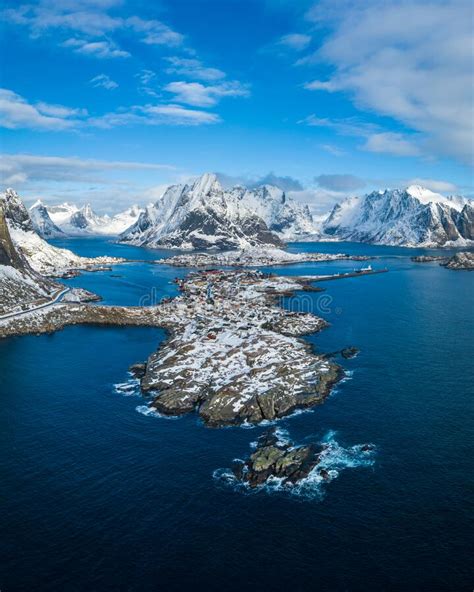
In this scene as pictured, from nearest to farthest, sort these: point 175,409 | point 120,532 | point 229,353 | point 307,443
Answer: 1. point 120,532
2. point 307,443
3. point 175,409
4. point 229,353

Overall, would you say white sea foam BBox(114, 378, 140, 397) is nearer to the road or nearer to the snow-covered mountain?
the road

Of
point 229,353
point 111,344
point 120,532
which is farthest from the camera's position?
point 111,344

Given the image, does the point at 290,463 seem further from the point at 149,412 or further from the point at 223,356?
the point at 223,356

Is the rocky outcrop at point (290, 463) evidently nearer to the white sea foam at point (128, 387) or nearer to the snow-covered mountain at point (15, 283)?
the white sea foam at point (128, 387)

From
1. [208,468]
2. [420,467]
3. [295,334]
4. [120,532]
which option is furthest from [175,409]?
[295,334]

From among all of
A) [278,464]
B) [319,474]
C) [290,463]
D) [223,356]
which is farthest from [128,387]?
[319,474]

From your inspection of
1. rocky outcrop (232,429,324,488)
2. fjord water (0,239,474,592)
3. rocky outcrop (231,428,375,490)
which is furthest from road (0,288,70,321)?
rocky outcrop (232,429,324,488)

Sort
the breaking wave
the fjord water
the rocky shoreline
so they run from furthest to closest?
the rocky shoreline
the breaking wave
the fjord water

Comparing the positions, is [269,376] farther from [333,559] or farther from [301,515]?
[333,559]
